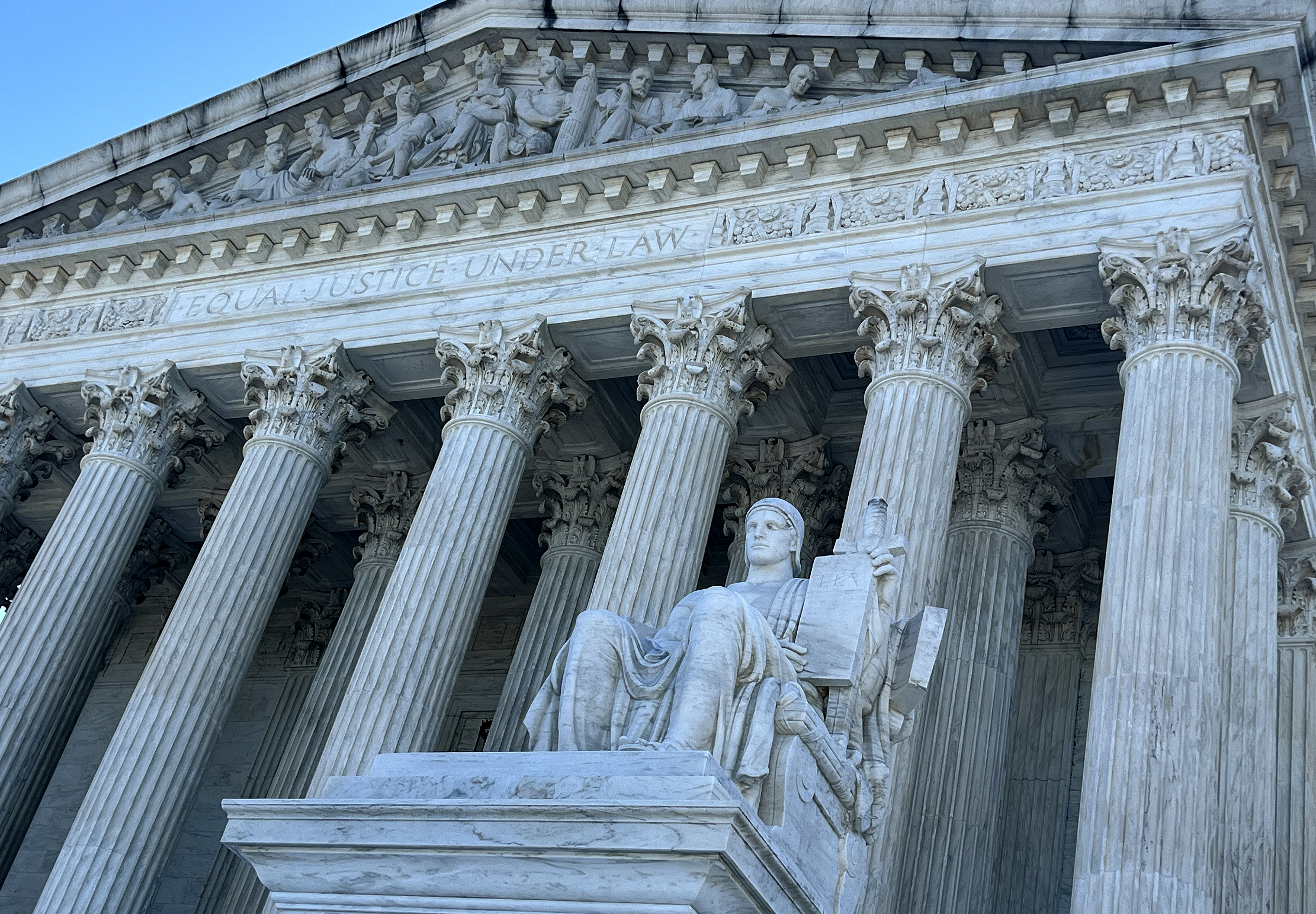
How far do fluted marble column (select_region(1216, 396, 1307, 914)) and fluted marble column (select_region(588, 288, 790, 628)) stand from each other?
19.0 feet

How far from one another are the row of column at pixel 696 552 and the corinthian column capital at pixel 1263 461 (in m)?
1.75

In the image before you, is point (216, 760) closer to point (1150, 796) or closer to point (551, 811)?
point (1150, 796)

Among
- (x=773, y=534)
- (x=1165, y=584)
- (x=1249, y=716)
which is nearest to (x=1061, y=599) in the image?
(x=1249, y=716)

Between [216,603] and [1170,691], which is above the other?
[216,603]

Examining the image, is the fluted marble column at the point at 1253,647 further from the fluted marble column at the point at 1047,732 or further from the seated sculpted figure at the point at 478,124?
the seated sculpted figure at the point at 478,124

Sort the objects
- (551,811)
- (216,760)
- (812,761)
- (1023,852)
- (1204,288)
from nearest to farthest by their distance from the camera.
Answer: (551,811) → (812,761) → (1204,288) → (1023,852) → (216,760)

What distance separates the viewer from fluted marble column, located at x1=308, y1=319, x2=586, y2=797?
17.5 metres

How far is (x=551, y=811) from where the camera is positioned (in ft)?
24.6

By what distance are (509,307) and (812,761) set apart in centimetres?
1206

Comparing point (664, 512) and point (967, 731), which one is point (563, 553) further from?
point (967, 731)

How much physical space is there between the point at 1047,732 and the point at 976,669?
414cm

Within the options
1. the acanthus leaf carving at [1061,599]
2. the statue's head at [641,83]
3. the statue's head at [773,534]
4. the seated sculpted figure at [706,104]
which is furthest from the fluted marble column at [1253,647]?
the statue's head at [641,83]

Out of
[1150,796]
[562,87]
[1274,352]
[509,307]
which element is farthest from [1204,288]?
[562,87]

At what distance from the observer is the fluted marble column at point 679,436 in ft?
55.8
